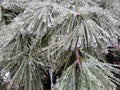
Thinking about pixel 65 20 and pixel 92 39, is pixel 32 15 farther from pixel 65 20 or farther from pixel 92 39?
pixel 92 39

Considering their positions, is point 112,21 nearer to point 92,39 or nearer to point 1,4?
point 92,39

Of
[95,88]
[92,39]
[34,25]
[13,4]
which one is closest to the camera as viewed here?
[95,88]

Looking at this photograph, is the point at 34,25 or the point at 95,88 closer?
the point at 95,88

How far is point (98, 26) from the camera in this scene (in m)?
1.04

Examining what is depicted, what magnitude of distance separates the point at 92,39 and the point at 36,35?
24 centimetres

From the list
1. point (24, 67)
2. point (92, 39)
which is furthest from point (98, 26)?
point (24, 67)

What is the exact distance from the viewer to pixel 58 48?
1007mm

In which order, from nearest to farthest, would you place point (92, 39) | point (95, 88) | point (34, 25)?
point (95, 88), point (92, 39), point (34, 25)

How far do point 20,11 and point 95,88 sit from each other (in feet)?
2.09

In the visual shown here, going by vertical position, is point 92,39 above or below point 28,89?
above

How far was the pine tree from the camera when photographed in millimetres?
930

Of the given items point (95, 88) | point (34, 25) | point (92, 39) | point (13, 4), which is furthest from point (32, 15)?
point (95, 88)

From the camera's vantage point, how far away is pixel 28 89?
41.1 inches

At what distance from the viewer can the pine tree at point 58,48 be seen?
0.93 meters
